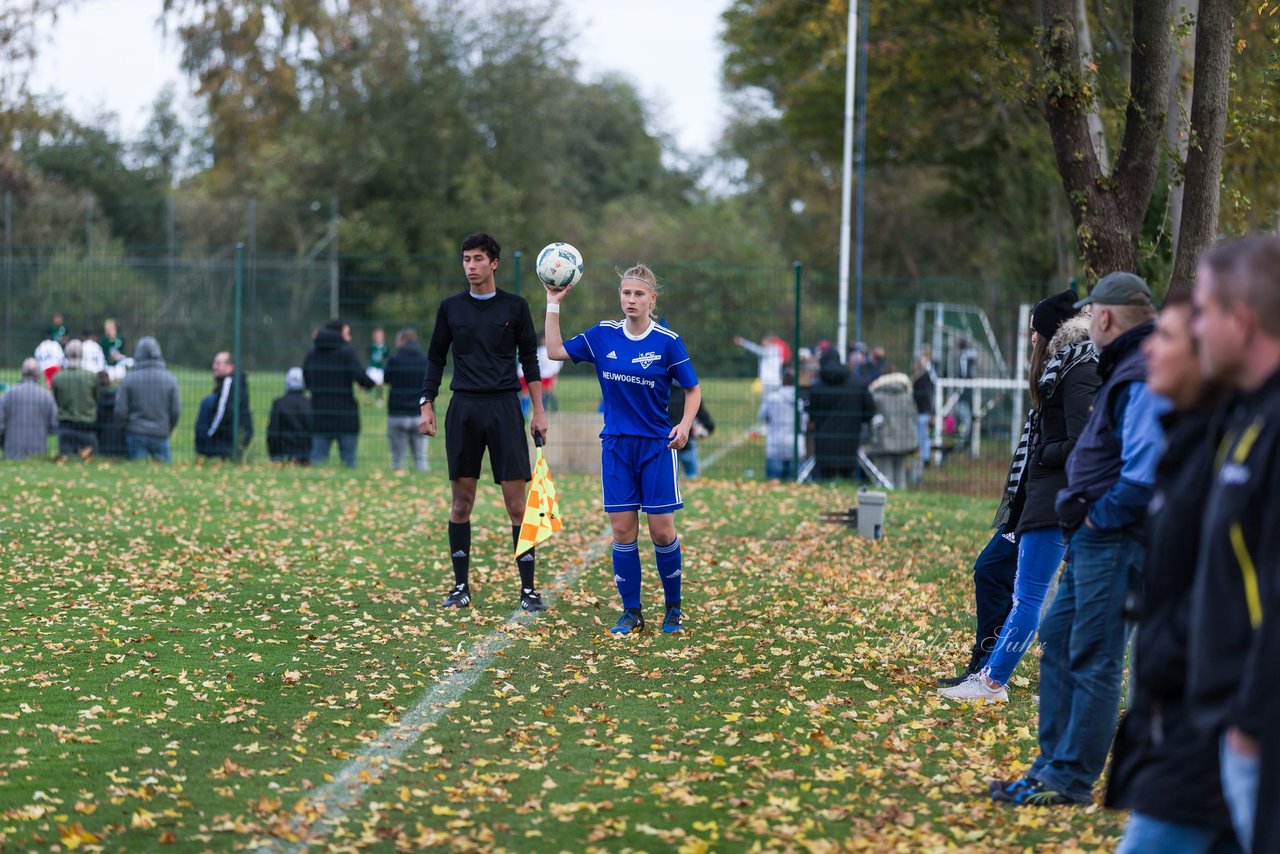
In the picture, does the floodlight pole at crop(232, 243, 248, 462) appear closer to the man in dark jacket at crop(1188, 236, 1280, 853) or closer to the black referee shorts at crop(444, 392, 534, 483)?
the black referee shorts at crop(444, 392, 534, 483)

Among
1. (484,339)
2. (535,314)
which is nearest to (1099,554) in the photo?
(484,339)

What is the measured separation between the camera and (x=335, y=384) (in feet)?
58.9

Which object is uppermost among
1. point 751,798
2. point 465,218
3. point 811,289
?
point 465,218

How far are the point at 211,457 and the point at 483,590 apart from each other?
9.64m

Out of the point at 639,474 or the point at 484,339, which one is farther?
the point at 484,339

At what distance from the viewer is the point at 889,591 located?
33.6 feet

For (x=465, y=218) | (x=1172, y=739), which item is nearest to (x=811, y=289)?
(x=1172, y=739)

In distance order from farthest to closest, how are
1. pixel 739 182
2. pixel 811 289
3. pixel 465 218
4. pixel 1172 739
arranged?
pixel 739 182, pixel 465 218, pixel 811 289, pixel 1172 739

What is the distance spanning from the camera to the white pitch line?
493cm

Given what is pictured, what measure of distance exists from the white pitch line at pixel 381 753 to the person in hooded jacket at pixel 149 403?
10829 mm

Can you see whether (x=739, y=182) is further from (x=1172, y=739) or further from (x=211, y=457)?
(x=1172, y=739)

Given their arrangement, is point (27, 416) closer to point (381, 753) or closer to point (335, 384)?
→ point (335, 384)

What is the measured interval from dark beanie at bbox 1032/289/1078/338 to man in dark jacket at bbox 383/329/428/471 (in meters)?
12.1

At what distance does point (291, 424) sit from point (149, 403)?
1.80 m
